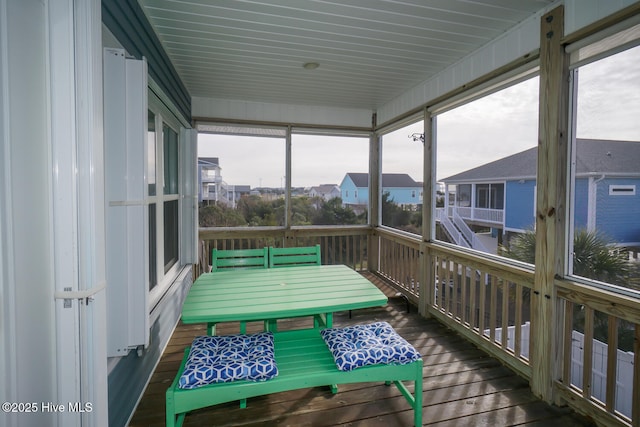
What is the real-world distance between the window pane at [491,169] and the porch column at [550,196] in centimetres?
18

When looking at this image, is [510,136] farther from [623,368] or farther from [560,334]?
[623,368]

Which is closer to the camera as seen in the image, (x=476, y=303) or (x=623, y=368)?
(x=623, y=368)

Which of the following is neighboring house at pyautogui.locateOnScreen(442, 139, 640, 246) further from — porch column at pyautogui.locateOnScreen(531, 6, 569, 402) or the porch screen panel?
the porch screen panel

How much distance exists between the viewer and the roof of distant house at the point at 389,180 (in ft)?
13.3

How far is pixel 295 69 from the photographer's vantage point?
326 cm

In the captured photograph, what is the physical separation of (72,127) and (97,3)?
480 mm

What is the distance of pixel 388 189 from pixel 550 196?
2.62 metres

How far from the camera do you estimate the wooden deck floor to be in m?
1.95

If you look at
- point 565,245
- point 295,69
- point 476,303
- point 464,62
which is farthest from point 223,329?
point 464,62

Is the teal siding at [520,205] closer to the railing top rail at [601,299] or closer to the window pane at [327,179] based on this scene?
the railing top rail at [601,299]

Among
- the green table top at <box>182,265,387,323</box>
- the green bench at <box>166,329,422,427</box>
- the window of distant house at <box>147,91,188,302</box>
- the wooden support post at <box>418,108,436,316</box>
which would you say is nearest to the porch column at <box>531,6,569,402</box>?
the green bench at <box>166,329,422,427</box>

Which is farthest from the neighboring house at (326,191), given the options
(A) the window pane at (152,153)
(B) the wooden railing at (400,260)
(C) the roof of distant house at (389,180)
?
(A) the window pane at (152,153)

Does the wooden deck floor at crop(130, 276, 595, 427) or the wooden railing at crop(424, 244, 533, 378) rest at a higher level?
the wooden railing at crop(424, 244, 533, 378)

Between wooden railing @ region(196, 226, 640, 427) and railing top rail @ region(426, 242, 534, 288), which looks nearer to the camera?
wooden railing @ region(196, 226, 640, 427)
